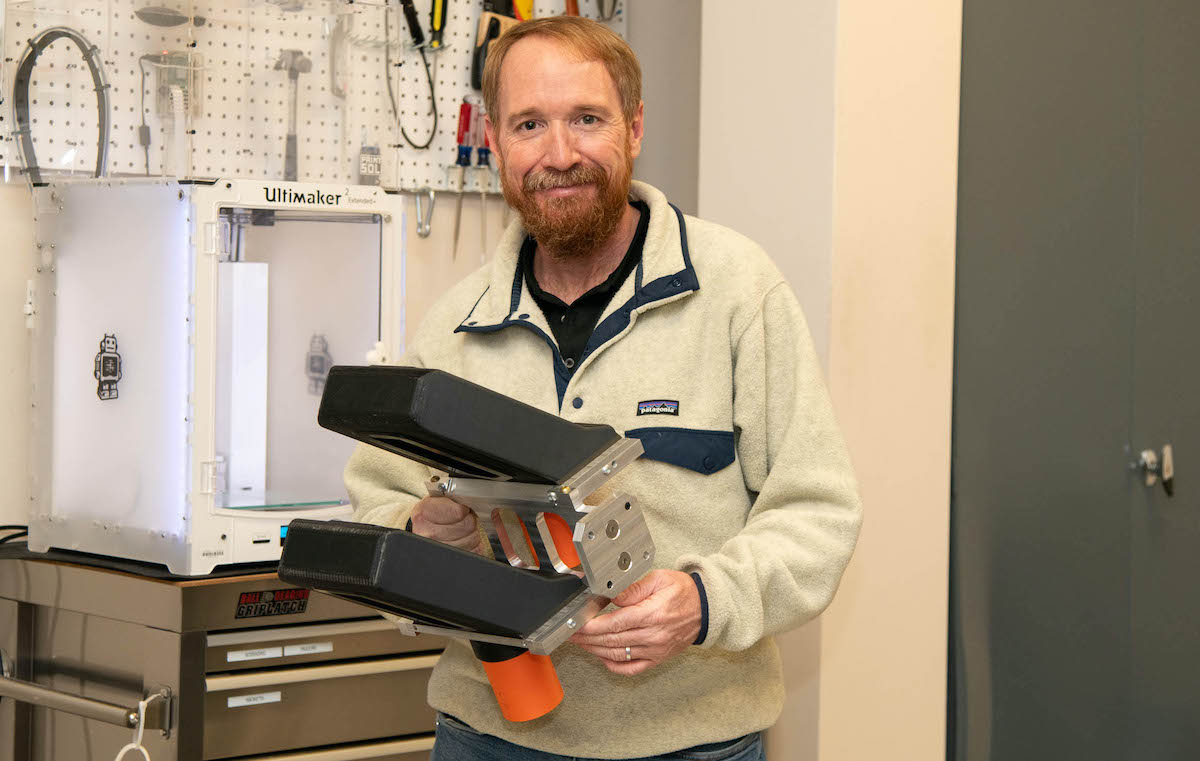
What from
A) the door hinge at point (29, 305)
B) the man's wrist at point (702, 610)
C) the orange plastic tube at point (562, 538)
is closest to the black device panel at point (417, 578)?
the orange plastic tube at point (562, 538)

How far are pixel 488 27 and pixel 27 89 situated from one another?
923 millimetres

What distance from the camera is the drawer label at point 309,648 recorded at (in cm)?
188

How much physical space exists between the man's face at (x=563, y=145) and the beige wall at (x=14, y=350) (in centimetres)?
130

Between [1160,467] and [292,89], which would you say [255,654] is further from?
[1160,467]

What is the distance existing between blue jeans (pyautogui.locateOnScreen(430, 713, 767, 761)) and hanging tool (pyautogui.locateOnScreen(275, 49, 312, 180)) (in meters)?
1.39

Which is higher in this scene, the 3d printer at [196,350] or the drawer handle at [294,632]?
the 3d printer at [196,350]

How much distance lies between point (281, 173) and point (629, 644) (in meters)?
1.64

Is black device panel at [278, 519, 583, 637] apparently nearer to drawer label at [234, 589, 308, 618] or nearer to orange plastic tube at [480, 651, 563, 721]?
orange plastic tube at [480, 651, 563, 721]

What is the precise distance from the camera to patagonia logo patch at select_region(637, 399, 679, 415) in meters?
1.23

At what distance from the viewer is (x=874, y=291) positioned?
1791 millimetres

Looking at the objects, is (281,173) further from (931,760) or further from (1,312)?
(931,760)

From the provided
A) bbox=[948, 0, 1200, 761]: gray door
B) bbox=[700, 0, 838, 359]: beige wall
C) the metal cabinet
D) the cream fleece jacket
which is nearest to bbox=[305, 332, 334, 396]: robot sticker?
the metal cabinet

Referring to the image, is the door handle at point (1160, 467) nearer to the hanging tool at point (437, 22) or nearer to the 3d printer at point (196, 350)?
the 3d printer at point (196, 350)

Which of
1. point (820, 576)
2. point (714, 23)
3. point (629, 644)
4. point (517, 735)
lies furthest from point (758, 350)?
point (714, 23)
